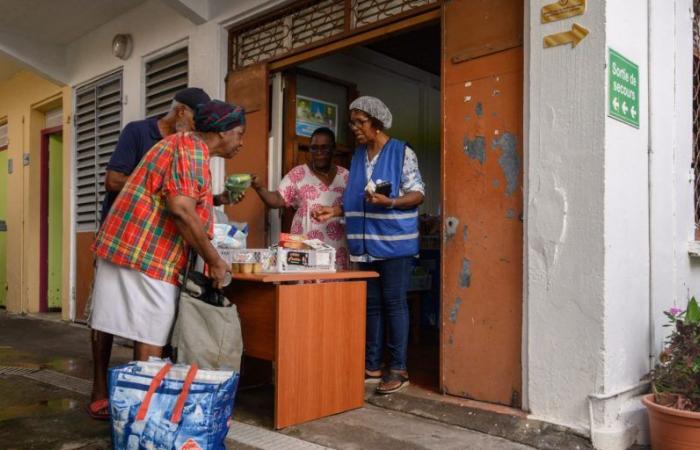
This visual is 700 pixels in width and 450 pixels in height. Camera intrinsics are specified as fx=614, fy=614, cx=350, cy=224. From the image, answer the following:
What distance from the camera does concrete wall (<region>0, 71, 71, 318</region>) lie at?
809 cm

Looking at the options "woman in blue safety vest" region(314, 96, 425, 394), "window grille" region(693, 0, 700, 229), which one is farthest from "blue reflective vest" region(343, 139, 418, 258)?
"window grille" region(693, 0, 700, 229)

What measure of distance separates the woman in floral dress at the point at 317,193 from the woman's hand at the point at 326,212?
148 millimetres

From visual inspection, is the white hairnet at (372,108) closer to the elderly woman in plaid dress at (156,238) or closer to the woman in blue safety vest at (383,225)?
the woman in blue safety vest at (383,225)

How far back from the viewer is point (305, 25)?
182 inches

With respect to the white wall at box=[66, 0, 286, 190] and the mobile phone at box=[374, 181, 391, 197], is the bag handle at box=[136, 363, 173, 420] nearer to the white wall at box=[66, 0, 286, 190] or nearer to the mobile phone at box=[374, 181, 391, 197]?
the mobile phone at box=[374, 181, 391, 197]

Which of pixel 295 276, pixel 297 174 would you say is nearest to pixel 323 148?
pixel 297 174

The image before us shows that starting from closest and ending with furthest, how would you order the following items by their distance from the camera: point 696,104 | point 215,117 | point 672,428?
1. point 672,428
2. point 215,117
3. point 696,104

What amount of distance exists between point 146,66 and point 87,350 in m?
2.80

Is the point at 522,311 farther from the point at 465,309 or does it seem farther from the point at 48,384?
the point at 48,384

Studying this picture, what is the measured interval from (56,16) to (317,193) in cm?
404

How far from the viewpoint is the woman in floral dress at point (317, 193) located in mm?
4375

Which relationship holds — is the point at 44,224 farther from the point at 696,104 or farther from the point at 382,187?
the point at 696,104

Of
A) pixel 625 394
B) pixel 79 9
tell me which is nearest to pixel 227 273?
pixel 625 394

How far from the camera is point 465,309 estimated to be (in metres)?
3.51
